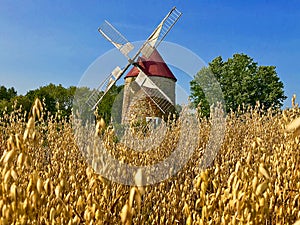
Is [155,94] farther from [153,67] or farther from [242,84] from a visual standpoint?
[242,84]

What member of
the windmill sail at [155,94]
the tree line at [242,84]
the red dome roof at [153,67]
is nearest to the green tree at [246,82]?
the tree line at [242,84]

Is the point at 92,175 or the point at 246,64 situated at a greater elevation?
the point at 246,64

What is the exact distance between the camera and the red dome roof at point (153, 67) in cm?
1641

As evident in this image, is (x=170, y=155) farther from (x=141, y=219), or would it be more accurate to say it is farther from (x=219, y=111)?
(x=141, y=219)

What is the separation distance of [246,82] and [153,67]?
10636 mm

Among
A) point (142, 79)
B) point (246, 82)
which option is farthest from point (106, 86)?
point (246, 82)

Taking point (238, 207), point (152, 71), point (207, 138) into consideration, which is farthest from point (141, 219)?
point (152, 71)

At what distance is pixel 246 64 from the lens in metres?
27.6

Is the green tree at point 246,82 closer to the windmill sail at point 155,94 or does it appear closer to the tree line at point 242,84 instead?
the tree line at point 242,84

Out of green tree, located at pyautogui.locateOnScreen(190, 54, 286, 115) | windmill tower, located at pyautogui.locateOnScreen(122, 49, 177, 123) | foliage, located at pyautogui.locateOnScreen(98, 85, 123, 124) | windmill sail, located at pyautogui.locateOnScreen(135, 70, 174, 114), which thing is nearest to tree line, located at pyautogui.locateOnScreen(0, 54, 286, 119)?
green tree, located at pyautogui.locateOnScreen(190, 54, 286, 115)

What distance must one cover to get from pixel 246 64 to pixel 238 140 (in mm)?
23475

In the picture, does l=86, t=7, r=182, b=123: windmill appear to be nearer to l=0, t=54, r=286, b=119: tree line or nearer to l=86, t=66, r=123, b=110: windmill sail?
l=86, t=66, r=123, b=110: windmill sail

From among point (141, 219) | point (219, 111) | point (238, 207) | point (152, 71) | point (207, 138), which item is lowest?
point (141, 219)

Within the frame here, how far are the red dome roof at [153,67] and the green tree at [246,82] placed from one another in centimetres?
593
